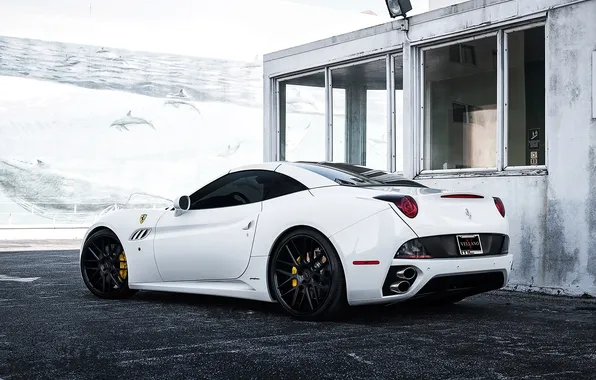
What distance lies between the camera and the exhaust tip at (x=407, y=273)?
6105 millimetres

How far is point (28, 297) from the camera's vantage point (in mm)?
8297

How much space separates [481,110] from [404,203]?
5000 mm

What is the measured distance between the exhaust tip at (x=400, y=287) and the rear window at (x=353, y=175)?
97 centimetres

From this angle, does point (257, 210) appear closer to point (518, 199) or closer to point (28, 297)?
point (28, 297)

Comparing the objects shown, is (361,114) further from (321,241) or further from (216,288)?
(321,241)

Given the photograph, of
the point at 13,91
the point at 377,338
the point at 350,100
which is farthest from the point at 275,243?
the point at 13,91

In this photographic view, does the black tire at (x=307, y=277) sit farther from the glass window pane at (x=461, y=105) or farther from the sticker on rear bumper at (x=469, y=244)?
the glass window pane at (x=461, y=105)

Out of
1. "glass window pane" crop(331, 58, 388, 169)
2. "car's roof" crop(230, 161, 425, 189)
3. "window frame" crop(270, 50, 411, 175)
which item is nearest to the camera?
"car's roof" crop(230, 161, 425, 189)

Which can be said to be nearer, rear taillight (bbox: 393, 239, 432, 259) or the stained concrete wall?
rear taillight (bbox: 393, 239, 432, 259)

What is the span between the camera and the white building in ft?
29.5

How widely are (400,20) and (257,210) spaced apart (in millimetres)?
5363

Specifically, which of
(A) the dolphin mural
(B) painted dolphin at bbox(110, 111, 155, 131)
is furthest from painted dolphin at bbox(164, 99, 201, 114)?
(B) painted dolphin at bbox(110, 111, 155, 131)

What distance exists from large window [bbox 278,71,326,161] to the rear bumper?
6.98 m

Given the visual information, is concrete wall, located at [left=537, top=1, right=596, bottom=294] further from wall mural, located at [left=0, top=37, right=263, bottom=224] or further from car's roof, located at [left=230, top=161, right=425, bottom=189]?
wall mural, located at [left=0, top=37, right=263, bottom=224]
